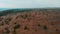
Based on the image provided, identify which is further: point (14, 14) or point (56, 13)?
point (14, 14)

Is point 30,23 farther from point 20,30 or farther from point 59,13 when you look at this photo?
point 59,13

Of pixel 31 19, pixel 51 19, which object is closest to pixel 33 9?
pixel 31 19

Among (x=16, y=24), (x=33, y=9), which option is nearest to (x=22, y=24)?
(x=16, y=24)

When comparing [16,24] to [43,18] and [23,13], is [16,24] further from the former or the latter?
[43,18]

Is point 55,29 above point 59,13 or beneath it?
beneath

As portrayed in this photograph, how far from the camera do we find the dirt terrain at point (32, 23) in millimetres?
5070

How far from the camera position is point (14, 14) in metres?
5.63

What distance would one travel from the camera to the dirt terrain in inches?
200

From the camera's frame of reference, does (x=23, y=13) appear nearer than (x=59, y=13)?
No

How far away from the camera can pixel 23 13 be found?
556 centimetres

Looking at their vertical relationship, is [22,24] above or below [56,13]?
below

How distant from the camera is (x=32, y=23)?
528 centimetres

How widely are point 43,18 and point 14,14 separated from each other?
3.46ft

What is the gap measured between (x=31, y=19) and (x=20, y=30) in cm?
51
